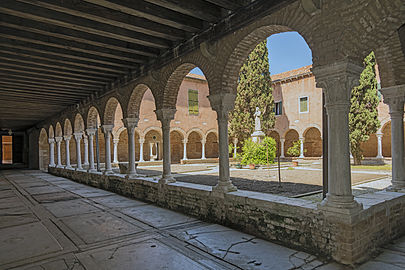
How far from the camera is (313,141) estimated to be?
2216 centimetres

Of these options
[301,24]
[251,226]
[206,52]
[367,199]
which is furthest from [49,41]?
[367,199]

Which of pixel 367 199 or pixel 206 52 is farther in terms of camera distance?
pixel 206 52

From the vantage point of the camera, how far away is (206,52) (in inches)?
201

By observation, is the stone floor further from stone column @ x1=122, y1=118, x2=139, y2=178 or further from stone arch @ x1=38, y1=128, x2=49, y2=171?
stone arch @ x1=38, y1=128, x2=49, y2=171

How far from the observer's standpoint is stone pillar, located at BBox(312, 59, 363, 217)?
3281 mm

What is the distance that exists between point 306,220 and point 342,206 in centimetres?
54

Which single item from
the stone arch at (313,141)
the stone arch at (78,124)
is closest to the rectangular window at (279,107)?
the stone arch at (313,141)

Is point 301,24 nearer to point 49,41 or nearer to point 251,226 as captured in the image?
point 251,226

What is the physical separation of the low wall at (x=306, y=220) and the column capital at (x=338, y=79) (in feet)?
4.67

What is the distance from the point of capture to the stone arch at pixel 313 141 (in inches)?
862

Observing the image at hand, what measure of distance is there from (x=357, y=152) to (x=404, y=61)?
38.6 ft

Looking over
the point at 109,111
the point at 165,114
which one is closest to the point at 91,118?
the point at 109,111

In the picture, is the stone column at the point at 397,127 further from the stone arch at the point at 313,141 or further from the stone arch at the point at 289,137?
the stone arch at the point at 289,137

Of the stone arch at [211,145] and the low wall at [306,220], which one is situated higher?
the stone arch at [211,145]
